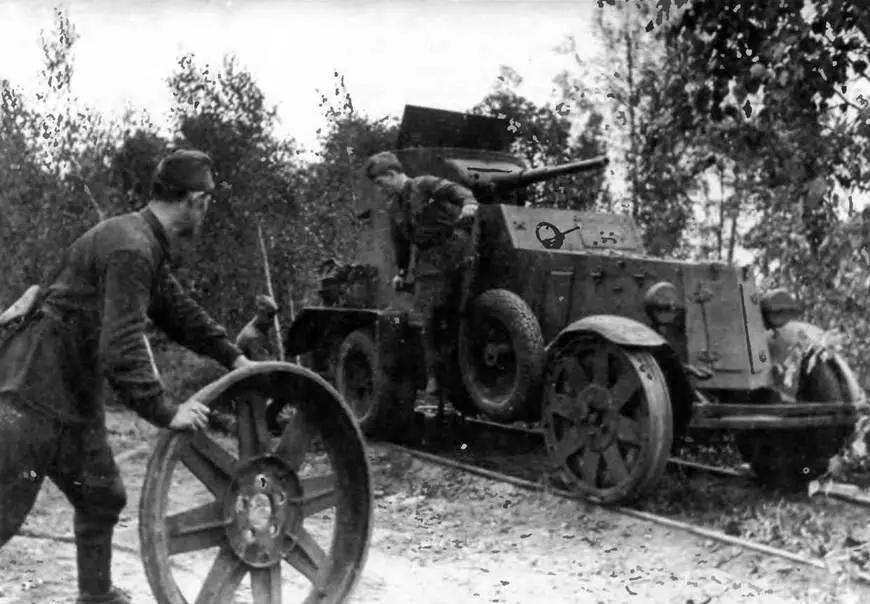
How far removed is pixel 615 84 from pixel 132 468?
6.20 meters

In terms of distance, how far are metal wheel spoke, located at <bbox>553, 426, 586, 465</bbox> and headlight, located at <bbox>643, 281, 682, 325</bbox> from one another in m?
0.94

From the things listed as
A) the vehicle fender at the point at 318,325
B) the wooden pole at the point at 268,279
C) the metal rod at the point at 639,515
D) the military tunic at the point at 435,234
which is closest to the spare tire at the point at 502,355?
the military tunic at the point at 435,234

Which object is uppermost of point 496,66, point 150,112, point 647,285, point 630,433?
point 496,66

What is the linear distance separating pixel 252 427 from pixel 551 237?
5542 mm

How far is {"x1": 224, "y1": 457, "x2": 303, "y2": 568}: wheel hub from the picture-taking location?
4.32 metres

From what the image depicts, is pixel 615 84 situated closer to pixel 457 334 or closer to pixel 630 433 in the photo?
pixel 457 334

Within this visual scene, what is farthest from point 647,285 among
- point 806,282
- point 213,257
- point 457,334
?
point 213,257

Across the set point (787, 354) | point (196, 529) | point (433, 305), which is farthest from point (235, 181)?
point (196, 529)

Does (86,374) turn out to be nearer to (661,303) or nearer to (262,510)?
(262,510)

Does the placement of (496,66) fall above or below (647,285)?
above

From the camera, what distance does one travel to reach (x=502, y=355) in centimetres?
900

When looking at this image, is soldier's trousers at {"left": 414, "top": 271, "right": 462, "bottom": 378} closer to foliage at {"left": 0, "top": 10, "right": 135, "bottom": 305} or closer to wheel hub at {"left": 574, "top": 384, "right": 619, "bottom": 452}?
wheel hub at {"left": 574, "top": 384, "right": 619, "bottom": 452}

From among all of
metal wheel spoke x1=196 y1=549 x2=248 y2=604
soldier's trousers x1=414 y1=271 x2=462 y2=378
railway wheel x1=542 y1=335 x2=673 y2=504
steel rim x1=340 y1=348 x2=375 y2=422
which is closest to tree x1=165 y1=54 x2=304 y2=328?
steel rim x1=340 y1=348 x2=375 y2=422

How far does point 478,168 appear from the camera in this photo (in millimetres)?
10547
